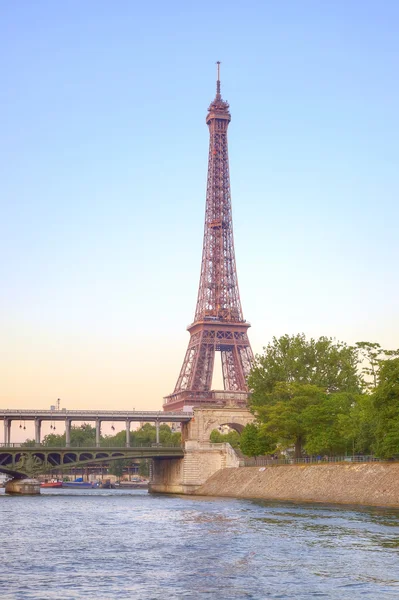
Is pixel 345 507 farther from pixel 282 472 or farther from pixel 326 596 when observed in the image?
pixel 326 596

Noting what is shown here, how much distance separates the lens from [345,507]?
7356 centimetres

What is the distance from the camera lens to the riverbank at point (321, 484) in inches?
3029

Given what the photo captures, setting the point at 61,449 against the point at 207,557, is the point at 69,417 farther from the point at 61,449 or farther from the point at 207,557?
the point at 207,557

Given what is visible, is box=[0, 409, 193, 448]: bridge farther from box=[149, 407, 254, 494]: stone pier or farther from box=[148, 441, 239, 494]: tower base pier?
box=[148, 441, 239, 494]: tower base pier

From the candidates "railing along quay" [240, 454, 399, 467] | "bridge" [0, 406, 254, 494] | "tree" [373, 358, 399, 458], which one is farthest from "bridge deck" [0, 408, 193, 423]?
"tree" [373, 358, 399, 458]

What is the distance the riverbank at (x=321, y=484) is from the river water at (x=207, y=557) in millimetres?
8797

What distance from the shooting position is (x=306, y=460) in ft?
371

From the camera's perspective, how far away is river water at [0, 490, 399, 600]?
32094 mm

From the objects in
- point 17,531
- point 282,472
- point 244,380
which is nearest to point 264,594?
point 17,531

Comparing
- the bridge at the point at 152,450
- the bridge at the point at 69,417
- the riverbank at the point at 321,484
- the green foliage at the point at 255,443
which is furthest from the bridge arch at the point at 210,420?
the riverbank at the point at 321,484

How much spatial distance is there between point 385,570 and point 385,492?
40.5 meters

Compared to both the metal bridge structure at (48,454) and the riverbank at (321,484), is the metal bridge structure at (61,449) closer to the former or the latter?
the metal bridge structure at (48,454)

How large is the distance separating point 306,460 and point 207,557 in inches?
2879

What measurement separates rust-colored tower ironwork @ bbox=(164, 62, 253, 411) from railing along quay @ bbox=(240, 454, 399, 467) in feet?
127
